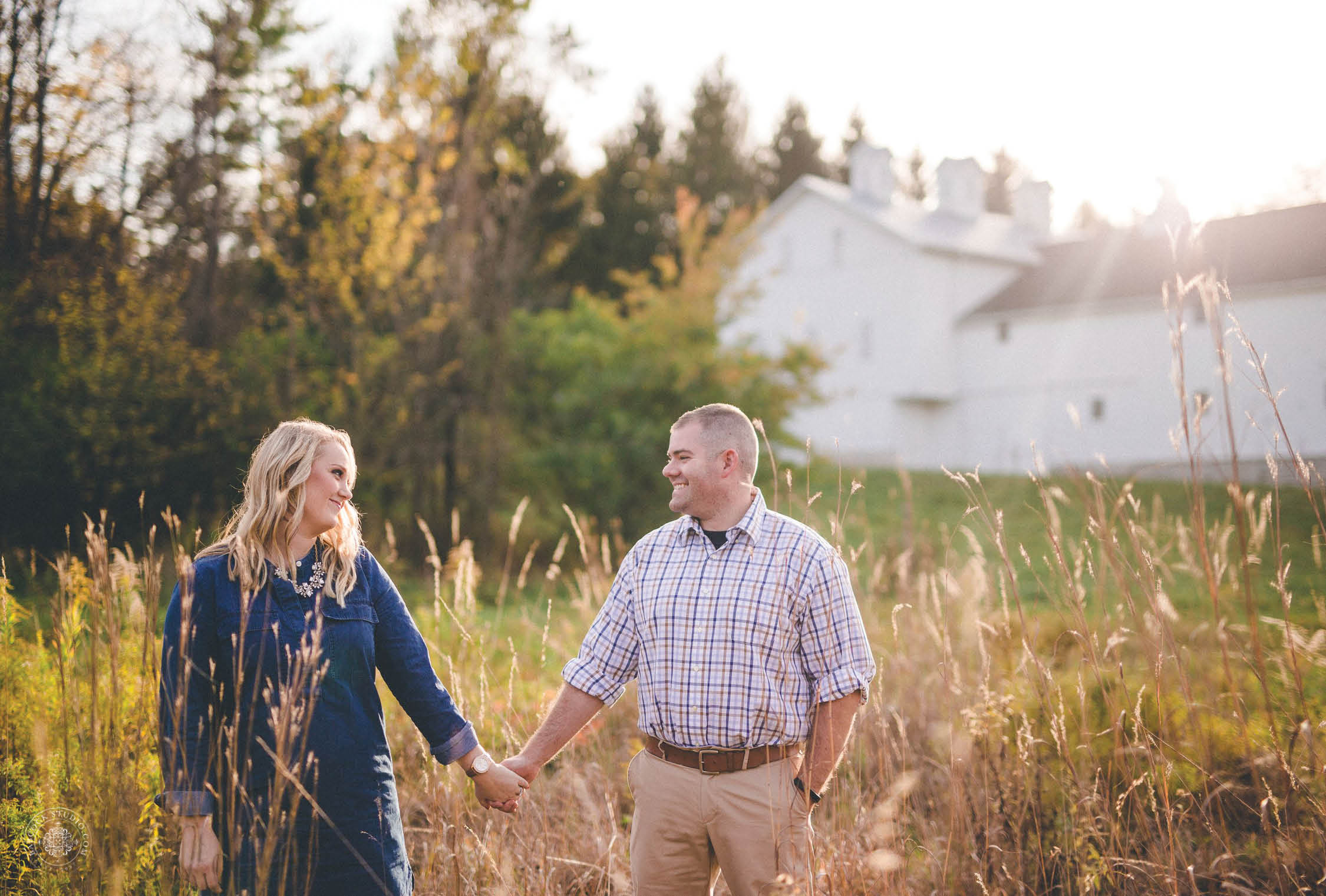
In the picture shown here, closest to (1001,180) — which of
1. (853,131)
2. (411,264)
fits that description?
(853,131)

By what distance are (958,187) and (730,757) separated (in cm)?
2842

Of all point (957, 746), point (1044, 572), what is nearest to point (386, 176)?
point (957, 746)

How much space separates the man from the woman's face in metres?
0.89

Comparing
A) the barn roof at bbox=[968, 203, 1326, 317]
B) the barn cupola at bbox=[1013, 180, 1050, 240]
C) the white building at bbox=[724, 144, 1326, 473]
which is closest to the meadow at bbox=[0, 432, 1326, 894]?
the barn roof at bbox=[968, 203, 1326, 317]

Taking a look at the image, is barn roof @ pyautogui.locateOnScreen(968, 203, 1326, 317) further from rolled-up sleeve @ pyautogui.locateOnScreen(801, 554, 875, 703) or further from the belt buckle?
the belt buckle

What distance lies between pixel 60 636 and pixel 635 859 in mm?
1975

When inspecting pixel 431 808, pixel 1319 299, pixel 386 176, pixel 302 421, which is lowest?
pixel 431 808

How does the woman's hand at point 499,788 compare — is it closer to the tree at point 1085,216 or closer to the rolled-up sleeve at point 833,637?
the rolled-up sleeve at point 833,637

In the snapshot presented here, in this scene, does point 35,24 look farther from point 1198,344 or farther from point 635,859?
point 1198,344

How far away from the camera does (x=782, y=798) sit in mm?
2746

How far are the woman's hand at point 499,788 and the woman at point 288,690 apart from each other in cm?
28

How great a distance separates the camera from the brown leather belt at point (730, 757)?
2.77 m

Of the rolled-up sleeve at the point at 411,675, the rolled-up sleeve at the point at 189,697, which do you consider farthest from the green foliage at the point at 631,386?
the rolled-up sleeve at the point at 189,697

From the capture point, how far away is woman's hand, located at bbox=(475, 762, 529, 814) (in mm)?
2852
